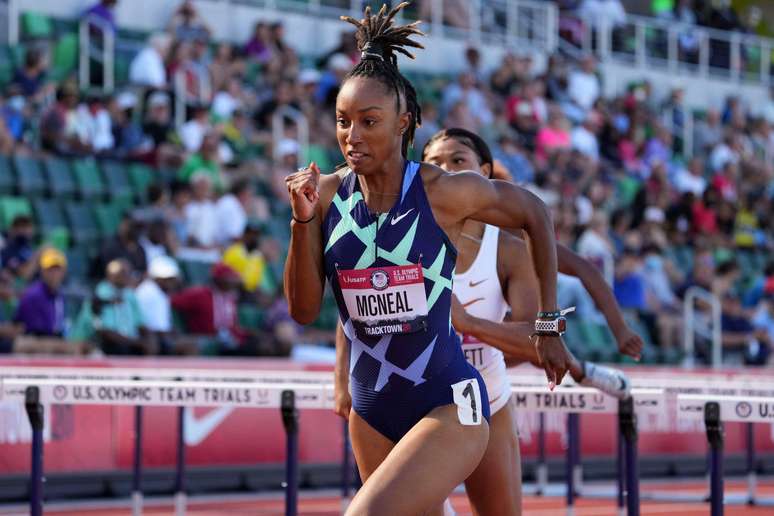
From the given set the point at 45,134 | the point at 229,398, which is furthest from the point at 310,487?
the point at 229,398

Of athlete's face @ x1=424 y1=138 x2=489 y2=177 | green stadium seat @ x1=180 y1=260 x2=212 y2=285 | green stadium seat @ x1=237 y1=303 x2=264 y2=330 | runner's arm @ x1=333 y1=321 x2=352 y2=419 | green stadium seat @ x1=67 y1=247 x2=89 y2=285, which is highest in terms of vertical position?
athlete's face @ x1=424 y1=138 x2=489 y2=177

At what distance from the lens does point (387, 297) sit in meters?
5.19

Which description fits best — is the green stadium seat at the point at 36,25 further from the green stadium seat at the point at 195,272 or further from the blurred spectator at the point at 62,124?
the green stadium seat at the point at 195,272

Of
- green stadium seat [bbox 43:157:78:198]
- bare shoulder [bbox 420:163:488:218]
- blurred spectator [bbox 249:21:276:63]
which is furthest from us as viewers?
blurred spectator [bbox 249:21:276:63]

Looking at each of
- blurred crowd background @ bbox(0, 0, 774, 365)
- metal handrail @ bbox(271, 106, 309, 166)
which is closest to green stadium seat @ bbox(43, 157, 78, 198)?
blurred crowd background @ bbox(0, 0, 774, 365)

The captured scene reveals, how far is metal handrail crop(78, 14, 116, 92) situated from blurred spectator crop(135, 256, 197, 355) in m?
3.64

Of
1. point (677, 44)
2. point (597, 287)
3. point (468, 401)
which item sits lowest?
point (468, 401)

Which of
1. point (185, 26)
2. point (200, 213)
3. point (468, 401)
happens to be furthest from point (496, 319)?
point (185, 26)

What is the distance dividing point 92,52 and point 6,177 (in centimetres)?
293

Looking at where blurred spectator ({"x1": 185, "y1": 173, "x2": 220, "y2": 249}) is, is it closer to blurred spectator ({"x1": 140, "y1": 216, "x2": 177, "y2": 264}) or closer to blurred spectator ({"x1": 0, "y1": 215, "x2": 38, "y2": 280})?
blurred spectator ({"x1": 140, "y1": 216, "x2": 177, "y2": 264})

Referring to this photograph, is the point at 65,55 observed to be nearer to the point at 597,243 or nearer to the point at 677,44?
the point at 597,243

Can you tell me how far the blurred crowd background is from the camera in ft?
45.2

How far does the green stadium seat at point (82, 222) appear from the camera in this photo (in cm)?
1463

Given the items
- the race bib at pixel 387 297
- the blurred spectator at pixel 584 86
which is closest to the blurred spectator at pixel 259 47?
the blurred spectator at pixel 584 86
